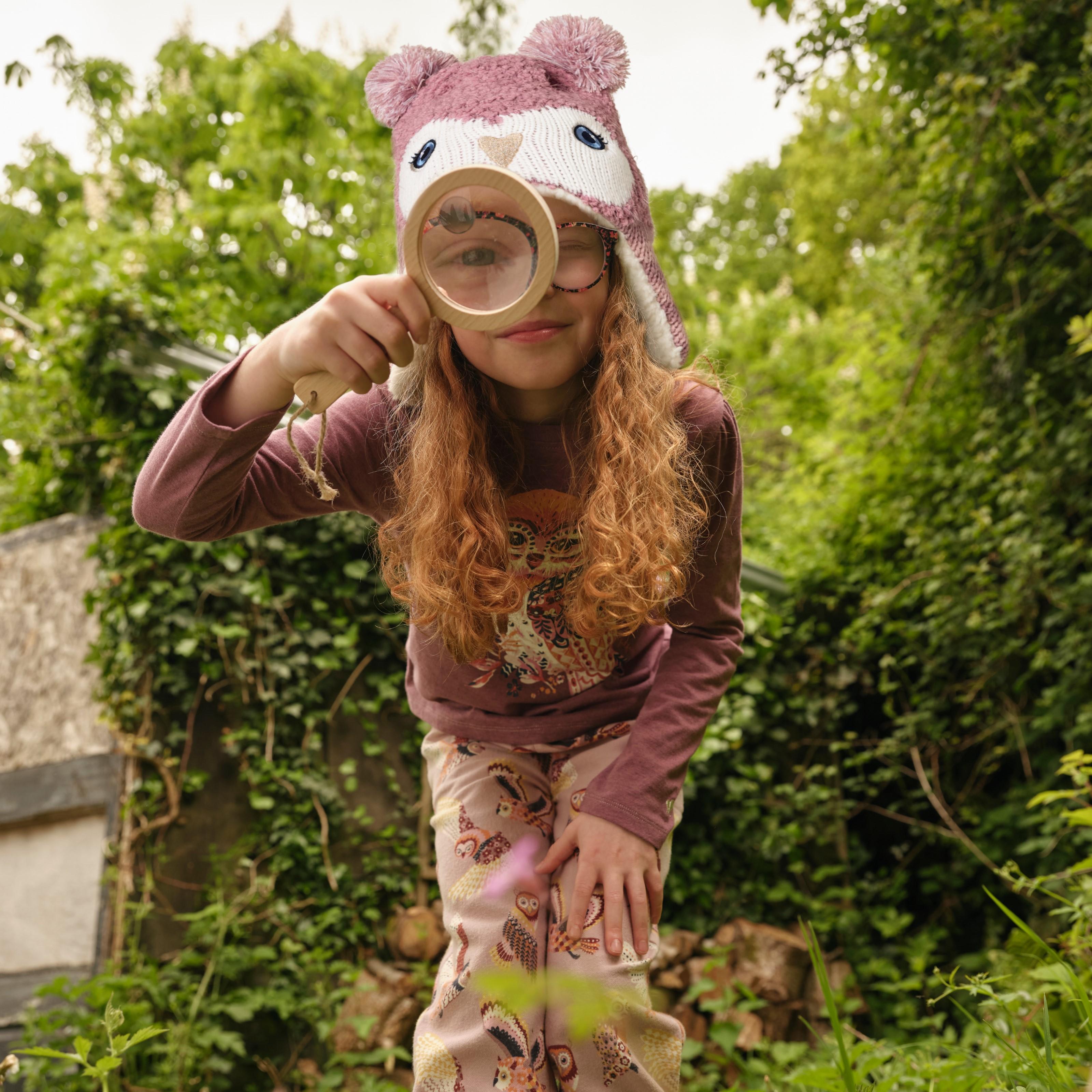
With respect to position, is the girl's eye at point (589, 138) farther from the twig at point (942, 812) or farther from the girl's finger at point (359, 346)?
the twig at point (942, 812)

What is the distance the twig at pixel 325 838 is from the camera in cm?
358

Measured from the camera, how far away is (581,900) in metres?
1.45

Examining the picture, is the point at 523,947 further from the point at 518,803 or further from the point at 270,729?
the point at 270,729

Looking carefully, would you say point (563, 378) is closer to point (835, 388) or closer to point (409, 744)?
point (409, 744)

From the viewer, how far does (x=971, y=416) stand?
3.94 meters

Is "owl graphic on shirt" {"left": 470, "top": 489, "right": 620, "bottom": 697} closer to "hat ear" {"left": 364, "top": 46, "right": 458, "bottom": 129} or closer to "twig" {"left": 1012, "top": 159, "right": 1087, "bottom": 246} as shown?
"hat ear" {"left": 364, "top": 46, "right": 458, "bottom": 129}

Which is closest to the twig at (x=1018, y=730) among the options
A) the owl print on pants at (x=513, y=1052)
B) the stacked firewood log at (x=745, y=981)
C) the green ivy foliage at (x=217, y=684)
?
the stacked firewood log at (x=745, y=981)

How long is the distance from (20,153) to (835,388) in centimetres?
840

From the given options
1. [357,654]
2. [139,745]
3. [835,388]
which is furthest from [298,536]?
[835,388]

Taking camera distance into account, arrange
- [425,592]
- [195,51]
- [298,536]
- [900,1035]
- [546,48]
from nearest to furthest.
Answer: [425,592], [546,48], [900,1035], [298,536], [195,51]

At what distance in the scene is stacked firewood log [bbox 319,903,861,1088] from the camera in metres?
3.27

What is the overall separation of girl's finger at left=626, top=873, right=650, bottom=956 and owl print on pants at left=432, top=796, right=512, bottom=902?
0.77 feet

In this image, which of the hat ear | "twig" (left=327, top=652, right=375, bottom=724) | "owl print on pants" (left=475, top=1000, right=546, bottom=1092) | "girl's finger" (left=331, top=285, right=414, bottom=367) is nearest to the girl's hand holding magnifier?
"girl's finger" (left=331, top=285, right=414, bottom=367)

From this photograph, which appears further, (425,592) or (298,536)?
(298,536)
